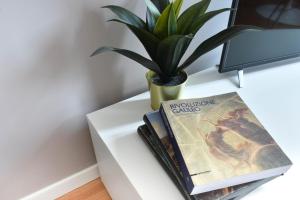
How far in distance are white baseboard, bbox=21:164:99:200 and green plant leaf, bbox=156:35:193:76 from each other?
1.93 ft

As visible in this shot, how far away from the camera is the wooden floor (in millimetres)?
1142

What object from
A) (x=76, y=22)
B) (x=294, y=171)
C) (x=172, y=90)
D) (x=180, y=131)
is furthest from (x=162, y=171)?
(x=76, y=22)

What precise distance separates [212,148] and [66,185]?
0.70 m

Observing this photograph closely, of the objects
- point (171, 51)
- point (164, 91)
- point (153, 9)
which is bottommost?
point (164, 91)

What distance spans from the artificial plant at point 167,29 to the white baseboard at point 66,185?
0.60 m

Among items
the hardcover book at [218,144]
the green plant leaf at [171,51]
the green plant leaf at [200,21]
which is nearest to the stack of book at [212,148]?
the hardcover book at [218,144]

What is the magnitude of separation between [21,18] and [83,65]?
0.22 metres

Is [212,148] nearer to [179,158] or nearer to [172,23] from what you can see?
[179,158]

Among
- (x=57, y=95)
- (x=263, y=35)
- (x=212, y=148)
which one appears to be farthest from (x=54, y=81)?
(x=263, y=35)

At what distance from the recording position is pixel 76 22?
77cm

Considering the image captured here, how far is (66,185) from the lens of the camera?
1128mm

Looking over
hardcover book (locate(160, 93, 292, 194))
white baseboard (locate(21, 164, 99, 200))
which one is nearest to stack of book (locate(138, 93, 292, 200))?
hardcover book (locate(160, 93, 292, 194))

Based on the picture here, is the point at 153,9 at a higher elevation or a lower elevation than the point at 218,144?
higher

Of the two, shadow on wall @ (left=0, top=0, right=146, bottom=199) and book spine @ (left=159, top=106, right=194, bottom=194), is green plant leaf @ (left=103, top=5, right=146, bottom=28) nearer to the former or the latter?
shadow on wall @ (left=0, top=0, right=146, bottom=199)
